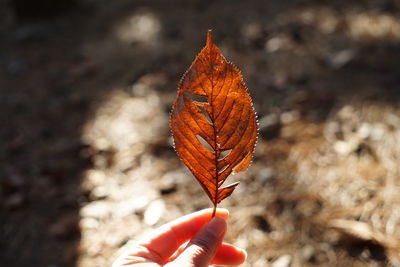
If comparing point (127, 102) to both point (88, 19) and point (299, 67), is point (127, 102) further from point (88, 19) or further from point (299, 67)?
point (88, 19)

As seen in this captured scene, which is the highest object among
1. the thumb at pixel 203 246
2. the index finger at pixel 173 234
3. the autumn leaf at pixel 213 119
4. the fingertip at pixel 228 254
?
the autumn leaf at pixel 213 119

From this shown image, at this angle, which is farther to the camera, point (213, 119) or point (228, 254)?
point (228, 254)

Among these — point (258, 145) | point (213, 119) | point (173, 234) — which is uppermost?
point (213, 119)

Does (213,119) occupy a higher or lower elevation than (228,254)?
higher

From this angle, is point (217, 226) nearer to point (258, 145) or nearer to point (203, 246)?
point (203, 246)

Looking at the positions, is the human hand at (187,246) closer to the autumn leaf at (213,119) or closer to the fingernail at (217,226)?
the fingernail at (217,226)

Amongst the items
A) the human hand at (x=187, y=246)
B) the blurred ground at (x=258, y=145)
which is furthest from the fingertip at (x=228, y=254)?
the blurred ground at (x=258, y=145)

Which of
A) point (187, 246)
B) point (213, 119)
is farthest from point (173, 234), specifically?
point (213, 119)
